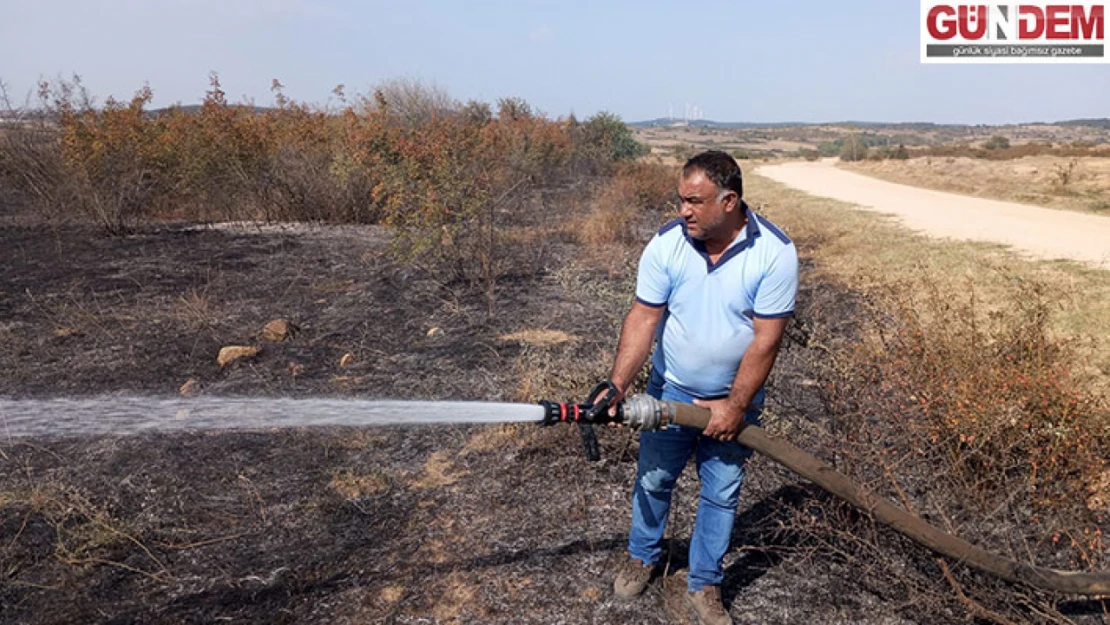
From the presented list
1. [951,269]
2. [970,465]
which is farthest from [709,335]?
[951,269]

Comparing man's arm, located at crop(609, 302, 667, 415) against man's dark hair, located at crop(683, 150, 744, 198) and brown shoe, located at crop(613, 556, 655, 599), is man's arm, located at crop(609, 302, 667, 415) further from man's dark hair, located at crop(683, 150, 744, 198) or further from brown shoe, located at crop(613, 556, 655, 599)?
brown shoe, located at crop(613, 556, 655, 599)

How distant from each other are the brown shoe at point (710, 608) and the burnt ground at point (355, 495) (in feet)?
0.32

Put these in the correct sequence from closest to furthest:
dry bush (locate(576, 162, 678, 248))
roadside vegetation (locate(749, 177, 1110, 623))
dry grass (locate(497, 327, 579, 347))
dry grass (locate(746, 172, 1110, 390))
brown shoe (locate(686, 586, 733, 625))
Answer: brown shoe (locate(686, 586, 733, 625))
roadside vegetation (locate(749, 177, 1110, 623))
dry grass (locate(746, 172, 1110, 390))
dry grass (locate(497, 327, 579, 347))
dry bush (locate(576, 162, 678, 248))

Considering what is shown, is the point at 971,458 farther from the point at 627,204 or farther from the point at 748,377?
the point at 627,204

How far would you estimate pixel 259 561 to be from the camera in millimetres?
3500

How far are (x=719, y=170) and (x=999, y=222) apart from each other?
47.3 feet

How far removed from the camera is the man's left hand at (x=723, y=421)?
254 cm

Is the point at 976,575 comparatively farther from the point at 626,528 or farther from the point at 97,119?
the point at 97,119

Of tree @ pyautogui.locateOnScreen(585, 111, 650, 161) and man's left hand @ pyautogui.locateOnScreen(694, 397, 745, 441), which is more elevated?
tree @ pyautogui.locateOnScreen(585, 111, 650, 161)

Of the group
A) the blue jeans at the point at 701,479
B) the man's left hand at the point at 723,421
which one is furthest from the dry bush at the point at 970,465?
the man's left hand at the point at 723,421

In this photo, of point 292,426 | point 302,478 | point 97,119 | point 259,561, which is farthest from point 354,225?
point 259,561

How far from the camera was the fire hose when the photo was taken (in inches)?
99.0

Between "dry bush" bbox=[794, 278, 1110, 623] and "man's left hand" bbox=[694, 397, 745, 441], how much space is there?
2.77 ft

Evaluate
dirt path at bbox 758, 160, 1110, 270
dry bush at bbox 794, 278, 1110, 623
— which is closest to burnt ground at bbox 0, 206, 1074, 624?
dry bush at bbox 794, 278, 1110, 623
